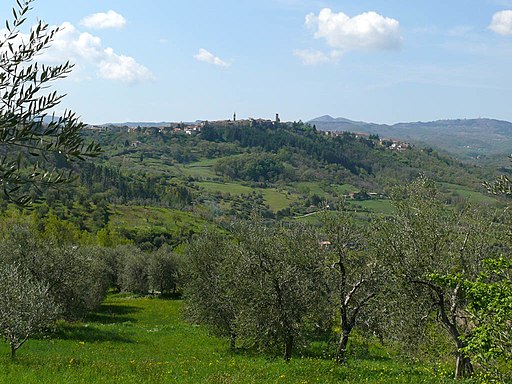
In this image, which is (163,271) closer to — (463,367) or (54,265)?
(54,265)

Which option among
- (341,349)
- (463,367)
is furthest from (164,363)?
(463,367)

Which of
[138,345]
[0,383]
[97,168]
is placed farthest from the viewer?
[97,168]

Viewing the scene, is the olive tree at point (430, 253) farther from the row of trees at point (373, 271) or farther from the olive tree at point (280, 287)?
the olive tree at point (280, 287)

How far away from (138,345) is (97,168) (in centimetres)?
16568

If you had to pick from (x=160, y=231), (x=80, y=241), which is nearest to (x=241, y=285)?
(x=80, y=241)

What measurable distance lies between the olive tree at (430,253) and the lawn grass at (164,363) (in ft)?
7.62

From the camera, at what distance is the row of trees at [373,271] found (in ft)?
62.1

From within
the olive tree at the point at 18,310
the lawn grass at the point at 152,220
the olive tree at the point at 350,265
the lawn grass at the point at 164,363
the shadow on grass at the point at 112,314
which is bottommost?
the lawn grass at the point at 152,220

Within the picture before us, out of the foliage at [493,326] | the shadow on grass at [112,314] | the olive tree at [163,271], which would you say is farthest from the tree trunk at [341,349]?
the olive tree at [163,271]

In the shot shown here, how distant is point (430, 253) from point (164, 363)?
12.8 m

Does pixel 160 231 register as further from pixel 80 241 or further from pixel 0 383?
pixel 0 383

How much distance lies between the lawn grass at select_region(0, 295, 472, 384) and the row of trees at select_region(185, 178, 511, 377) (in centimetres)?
180

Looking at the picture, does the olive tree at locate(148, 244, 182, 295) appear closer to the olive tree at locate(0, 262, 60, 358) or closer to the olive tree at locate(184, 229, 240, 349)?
the olive tree at locate(184, 229, 240, 349)

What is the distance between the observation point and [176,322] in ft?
160
